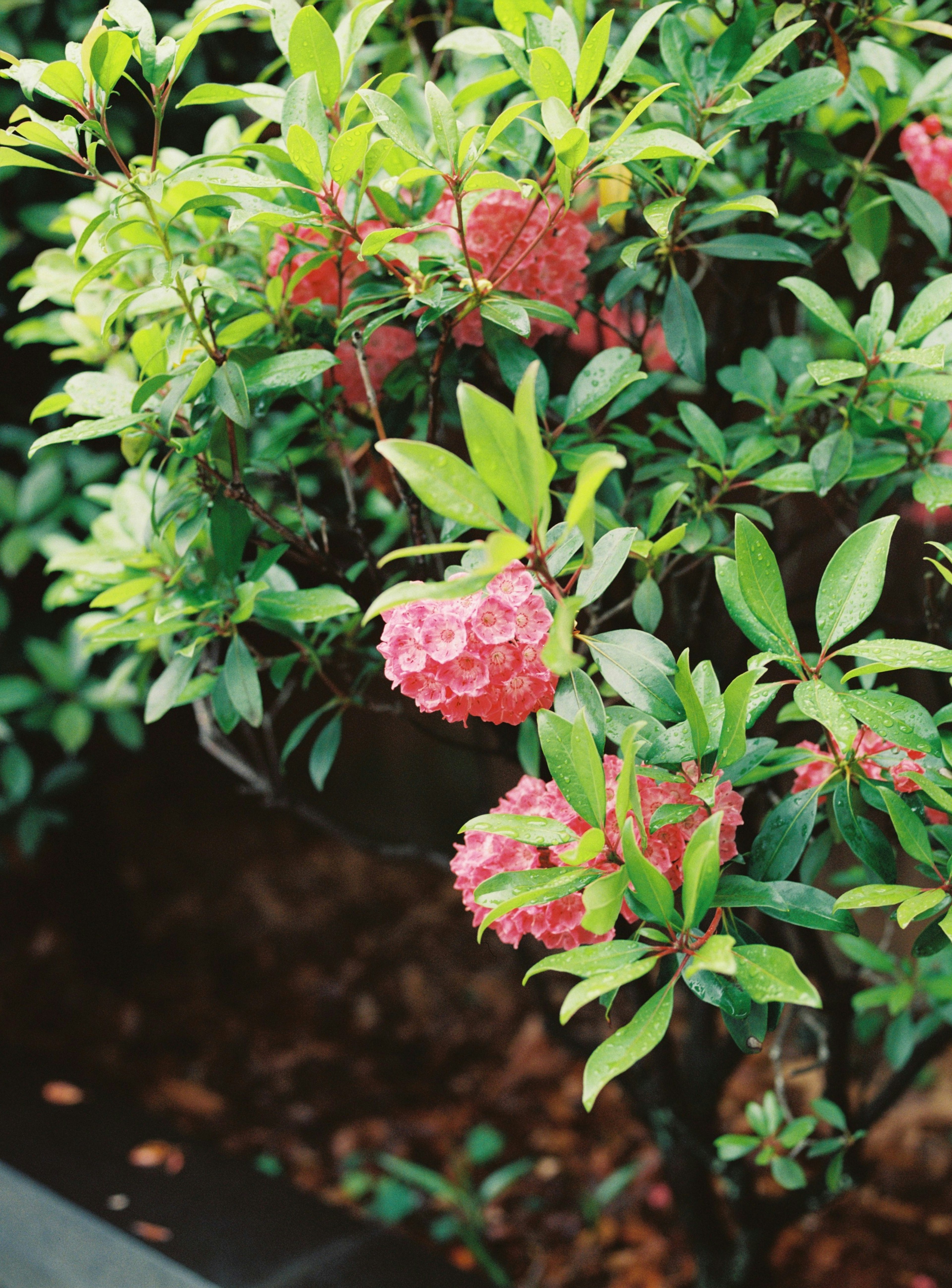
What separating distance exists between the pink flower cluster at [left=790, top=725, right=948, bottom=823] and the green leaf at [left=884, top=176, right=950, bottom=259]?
57 centimetres

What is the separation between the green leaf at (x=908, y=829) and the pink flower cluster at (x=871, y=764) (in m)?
0.02

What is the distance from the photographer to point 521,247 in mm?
931

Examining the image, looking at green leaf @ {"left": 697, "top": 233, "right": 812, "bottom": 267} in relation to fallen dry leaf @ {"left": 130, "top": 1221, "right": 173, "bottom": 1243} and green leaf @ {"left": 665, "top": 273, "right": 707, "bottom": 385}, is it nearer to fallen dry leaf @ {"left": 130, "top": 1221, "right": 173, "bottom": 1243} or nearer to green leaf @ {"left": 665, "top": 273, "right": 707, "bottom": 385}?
green leaf @ {"left": 665, "top": 273, "right": 707, "bottom": 385}

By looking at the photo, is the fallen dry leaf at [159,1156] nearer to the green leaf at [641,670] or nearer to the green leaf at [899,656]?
the green leaf at [641,670]

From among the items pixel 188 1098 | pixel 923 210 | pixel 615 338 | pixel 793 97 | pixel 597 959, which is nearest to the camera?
pixel 597 959

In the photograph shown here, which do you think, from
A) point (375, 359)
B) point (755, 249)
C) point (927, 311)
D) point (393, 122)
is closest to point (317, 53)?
point (393, 122)

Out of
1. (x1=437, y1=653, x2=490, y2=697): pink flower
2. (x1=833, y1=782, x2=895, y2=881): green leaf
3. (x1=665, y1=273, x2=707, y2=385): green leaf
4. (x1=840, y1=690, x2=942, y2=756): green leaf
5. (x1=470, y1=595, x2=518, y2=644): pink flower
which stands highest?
(x1=665, y1=273, x2=707, y2=385): green leaf

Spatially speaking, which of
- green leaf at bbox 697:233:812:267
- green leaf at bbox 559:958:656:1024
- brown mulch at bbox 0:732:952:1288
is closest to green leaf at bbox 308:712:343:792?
green leaf at bbox 559:958:656:1024

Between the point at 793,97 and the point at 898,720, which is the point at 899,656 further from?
the point at 793,97

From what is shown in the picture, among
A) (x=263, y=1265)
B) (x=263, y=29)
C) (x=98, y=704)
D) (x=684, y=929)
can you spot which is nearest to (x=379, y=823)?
(x=98, y=704)

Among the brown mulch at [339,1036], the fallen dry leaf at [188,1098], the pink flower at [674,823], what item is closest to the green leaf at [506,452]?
the pink flower at [674,823]

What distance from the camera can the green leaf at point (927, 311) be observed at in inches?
31.1

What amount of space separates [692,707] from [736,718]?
0.03m

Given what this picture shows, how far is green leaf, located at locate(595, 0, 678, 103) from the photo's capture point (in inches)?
27.5
